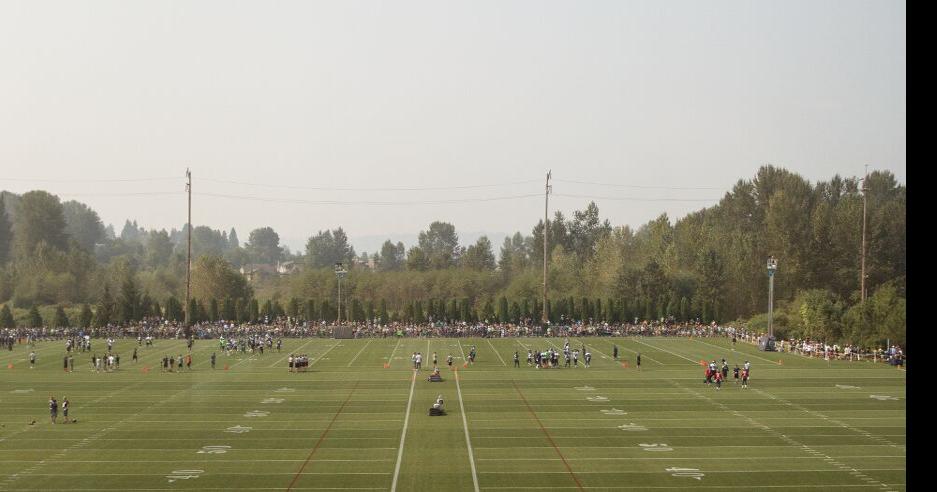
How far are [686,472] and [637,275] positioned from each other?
86.6m

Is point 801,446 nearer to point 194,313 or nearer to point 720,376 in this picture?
point 720,376

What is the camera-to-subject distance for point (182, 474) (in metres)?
28.4

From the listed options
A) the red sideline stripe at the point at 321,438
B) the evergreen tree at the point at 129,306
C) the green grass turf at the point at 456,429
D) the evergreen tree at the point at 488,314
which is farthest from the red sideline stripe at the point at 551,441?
the evergreen tree at the point at 129,306

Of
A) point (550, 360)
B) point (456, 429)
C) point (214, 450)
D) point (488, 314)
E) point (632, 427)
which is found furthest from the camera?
point (488, 314)

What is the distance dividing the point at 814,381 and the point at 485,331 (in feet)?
134

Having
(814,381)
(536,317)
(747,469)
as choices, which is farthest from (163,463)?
(536,317)

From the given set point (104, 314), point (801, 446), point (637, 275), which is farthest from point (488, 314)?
point (801, 446)

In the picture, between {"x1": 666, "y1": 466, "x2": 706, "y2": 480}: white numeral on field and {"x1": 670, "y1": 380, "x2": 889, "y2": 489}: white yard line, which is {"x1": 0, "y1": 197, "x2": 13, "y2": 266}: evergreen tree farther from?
{"x1": 666, "y1": 466, "x2": 706, "y2": 480}: white numeral on field

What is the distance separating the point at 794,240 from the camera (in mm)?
110875

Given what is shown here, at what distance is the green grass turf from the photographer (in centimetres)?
2811

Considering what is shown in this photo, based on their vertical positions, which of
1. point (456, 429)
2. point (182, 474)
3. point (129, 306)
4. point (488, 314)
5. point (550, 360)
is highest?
point (129, 306)

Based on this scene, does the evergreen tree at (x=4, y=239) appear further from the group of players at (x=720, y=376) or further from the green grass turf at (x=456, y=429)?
the group of players at (x=720, y=376)

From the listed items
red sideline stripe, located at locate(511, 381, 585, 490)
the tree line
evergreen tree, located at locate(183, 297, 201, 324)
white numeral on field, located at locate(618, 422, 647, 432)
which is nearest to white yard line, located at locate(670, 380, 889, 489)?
white numeral on field, located at locate(618, 422, 647, 432)
